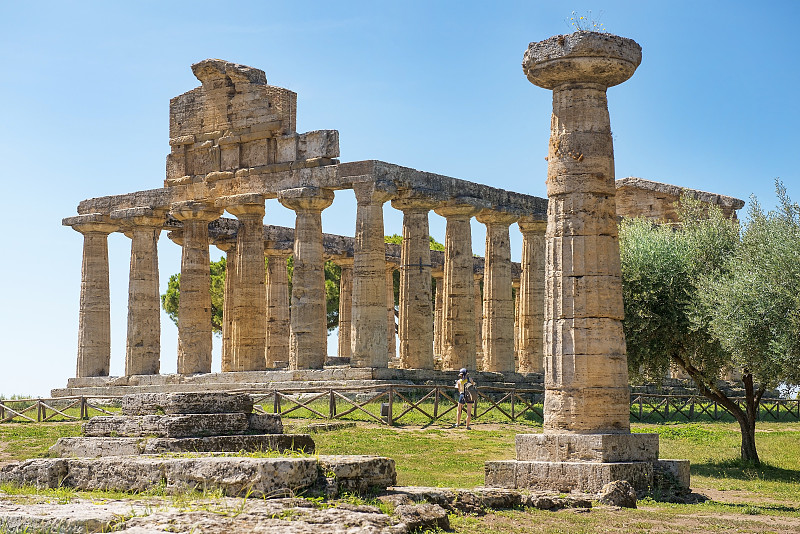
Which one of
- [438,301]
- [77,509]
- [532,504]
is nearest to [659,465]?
[532,504]

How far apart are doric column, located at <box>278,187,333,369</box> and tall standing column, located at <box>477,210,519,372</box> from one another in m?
6.27

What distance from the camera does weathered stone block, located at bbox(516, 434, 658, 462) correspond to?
17.7m

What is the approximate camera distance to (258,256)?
3850cm

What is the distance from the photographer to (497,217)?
3869 centimetres

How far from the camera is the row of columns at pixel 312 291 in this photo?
3478 cm

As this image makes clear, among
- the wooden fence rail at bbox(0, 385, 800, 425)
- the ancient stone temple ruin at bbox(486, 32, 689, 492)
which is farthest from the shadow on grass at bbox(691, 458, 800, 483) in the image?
the wooden fence rail at bbox(0, 385, 800, 425)

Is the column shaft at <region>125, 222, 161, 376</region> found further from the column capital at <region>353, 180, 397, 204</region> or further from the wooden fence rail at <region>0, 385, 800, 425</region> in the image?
the column capital at <region>353, 180, 397, 204</region>

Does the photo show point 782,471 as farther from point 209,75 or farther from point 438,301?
point 438,301

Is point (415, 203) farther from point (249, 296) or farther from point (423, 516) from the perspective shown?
point (423, 516)

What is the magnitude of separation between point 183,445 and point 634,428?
16.7 m

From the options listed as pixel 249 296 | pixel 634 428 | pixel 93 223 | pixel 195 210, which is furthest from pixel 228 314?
pixel 634 428

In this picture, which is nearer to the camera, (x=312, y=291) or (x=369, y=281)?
(x=369, y=281)

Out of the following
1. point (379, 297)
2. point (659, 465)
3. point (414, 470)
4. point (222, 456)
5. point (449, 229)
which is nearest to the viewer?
point (222, 456)

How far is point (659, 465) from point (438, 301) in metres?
33.4
